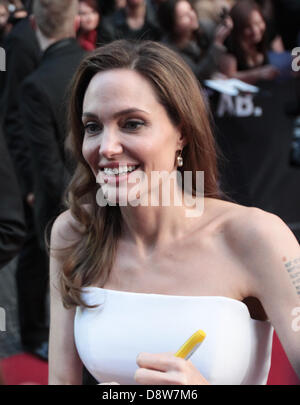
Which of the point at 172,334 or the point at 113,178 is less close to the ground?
the point at 113,178

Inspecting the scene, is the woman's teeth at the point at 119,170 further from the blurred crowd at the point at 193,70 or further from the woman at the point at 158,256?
the blurred crowd at the point at 193,70

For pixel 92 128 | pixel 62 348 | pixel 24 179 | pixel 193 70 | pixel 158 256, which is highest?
pixel 193 70

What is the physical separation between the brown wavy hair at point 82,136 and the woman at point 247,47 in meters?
2.63

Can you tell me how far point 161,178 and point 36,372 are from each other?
82.8 inches

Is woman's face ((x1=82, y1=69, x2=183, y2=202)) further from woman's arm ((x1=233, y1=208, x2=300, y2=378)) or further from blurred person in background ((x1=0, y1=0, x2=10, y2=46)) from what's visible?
blurred person in background ((x1=0, y1=0, x2=10, y2=46))

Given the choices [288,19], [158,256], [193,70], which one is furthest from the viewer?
[288,19]

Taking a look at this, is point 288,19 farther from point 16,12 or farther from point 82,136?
point 82,136

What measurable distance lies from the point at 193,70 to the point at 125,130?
7.21 ft

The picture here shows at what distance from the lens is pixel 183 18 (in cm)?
445

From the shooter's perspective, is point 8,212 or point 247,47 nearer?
point 8,212

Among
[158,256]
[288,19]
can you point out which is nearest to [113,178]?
[158,256]

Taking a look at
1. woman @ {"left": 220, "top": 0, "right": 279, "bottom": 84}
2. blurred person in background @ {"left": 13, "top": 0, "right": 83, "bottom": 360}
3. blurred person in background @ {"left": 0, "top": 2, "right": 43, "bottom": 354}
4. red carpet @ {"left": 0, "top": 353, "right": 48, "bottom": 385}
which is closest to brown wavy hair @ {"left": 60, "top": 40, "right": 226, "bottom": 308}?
blurred person in background @ {"left": 13, "top": 0, "right": 83, "bottom": 360}

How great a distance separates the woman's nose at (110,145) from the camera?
5.60 ft
